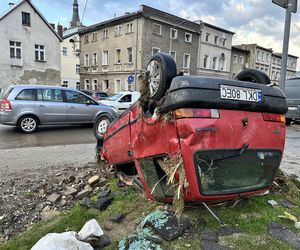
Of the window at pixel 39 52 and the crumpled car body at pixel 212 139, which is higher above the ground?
the window at pixel 39 52

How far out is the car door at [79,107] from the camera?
10867 millimetres

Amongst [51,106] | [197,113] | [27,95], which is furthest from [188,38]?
[197,113]

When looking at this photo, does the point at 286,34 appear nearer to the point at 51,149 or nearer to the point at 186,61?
the point at 51,149

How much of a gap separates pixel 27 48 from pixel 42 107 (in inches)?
848

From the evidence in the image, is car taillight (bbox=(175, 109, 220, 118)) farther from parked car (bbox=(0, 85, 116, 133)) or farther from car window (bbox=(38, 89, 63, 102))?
car window (bbox=(38, 89, 63, 102))

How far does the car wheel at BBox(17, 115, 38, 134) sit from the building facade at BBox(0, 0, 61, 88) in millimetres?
20318

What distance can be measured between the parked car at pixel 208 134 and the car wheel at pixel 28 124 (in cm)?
810

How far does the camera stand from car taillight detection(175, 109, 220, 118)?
2275 millimetres

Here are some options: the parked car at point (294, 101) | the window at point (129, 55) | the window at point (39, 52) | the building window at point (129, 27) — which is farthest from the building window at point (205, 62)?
the parked car at point (294, 101)

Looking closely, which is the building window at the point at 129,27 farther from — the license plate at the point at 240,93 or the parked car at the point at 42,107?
the license plate at the point at 240,93

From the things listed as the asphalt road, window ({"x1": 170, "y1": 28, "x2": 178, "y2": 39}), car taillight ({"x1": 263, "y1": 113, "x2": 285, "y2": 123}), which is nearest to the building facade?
window ({"x1": 170, "y1": 28, "x2": 178, "y2": 39})

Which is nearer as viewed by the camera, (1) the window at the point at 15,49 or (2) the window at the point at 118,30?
(1) the window at the point at 15,49

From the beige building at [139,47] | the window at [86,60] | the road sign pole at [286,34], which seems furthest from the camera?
the window at [86,60]

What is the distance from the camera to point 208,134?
7.46 ft
